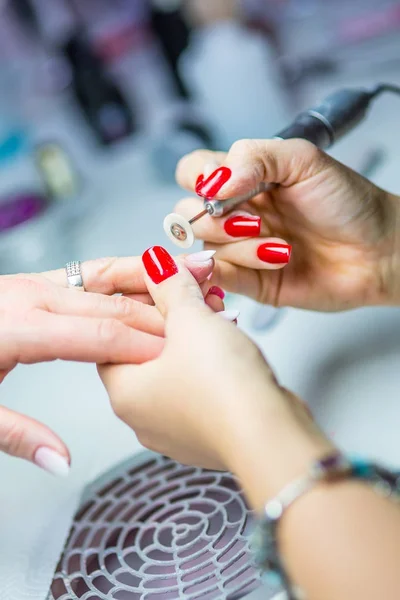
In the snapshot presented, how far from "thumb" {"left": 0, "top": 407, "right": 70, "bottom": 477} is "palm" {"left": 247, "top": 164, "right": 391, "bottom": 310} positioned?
15.0 inches

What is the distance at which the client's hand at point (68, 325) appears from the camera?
21.7 inches

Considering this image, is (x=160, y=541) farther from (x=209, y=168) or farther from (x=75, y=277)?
(x=209, y=168)

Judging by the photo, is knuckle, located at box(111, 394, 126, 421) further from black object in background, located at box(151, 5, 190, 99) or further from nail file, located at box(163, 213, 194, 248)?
black object in background, located at box(151, 5, 190, 99)

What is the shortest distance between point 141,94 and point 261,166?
3.82 ft

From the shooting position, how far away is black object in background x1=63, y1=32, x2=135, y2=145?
151 cm

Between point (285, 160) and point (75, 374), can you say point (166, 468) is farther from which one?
point (285, 160)

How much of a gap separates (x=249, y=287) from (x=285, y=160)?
180 millimetres

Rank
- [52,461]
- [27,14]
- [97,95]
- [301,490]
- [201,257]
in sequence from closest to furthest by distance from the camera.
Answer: [301,490], [52,461], [201,257], [97,95], [27,14]

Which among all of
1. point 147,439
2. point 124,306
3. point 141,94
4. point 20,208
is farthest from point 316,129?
point 141,94

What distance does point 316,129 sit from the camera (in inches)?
30.5

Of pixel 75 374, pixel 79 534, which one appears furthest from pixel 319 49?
pixel 79 534

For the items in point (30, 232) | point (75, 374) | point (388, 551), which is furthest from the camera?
point (30, 232)

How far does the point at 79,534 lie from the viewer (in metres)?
0.65

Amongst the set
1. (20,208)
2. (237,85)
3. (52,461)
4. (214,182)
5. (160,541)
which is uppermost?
(237,85)
